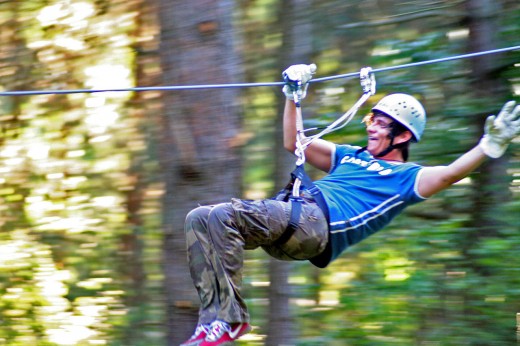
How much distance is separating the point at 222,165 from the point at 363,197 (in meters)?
0.64

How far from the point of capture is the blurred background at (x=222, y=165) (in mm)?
3809

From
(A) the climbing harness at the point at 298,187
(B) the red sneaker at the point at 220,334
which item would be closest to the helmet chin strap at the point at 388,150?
(A) the climbing harness at the point at 298,187

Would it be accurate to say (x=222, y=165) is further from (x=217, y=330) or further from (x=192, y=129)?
(x=217, y=330)

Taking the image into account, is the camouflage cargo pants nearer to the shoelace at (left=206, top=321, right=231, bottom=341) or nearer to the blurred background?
the shoelace at (left=206, top=321, right=231, bottom=341)

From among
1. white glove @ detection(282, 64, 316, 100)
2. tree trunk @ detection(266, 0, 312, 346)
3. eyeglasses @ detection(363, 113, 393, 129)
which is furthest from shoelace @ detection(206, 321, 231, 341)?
tree trunk @ detection(266, 0, 312, 346)

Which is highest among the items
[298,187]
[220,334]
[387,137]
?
Answer: [387,137]

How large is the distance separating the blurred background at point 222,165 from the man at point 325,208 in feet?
1.44

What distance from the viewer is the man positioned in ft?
10.6

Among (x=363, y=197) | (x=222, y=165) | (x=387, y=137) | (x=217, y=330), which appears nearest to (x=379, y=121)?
(x=387, y=137)

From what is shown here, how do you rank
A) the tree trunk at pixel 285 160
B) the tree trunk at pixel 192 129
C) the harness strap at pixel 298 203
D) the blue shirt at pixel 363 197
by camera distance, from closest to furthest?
the harness strap at pixel 298 203 < the blue shirt at pixel 363 197 < the tree trunk at pixel 192 129 < the tree trunk at pixel 285 160

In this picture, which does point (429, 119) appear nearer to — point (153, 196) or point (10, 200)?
point (153, 196)

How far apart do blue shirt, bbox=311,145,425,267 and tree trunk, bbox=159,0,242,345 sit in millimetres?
481

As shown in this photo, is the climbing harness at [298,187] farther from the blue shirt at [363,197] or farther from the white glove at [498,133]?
the white glove at [498,133]

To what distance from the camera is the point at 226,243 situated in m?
3.24
